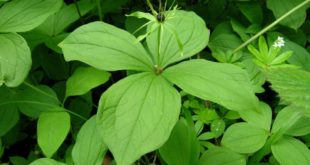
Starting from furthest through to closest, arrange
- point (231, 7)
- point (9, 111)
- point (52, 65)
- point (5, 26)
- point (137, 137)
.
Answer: point (231, 7), point (52, 65), point (9, 111), point (5, 26), point (137, 137)

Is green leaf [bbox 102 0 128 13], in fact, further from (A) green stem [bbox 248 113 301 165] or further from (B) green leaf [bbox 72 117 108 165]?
(A) green stem [bbox 248 113 301 165]

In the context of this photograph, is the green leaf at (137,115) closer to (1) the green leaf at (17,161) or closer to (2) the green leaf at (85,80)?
(2) the green leaf at (85,80)

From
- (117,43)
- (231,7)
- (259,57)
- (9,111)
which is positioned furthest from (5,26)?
(231,7)

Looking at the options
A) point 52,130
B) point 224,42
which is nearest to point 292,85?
point 224,42

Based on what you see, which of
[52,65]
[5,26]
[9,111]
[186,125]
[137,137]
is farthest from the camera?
[52,65]

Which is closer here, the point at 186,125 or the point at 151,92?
the point at 151,92

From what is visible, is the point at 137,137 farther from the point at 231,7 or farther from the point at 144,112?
the point at 231,7

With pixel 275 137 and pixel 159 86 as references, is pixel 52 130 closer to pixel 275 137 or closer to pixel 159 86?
pixel 159 86

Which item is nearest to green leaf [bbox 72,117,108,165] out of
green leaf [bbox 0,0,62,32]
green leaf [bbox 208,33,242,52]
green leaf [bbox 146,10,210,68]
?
green leaf [bbox 146,10,210,68]
